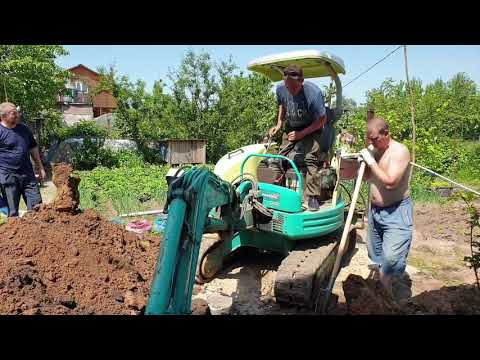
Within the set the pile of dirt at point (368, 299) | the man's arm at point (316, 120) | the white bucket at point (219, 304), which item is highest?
the man's arm at point (316, 120)

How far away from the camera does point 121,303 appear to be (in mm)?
3391

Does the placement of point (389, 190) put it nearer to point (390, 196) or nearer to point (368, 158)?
point (390, 196)

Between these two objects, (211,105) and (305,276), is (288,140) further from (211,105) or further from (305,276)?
(211,105)

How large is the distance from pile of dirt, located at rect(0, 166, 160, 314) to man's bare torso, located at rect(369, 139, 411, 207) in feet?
8.01

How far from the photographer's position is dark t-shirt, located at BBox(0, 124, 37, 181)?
5176mm

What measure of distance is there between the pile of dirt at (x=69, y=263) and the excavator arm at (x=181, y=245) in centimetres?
97

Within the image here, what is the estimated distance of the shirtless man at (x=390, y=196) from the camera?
385 centimetres

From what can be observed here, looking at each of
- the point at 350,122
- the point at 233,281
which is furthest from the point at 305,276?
the point at 350,122

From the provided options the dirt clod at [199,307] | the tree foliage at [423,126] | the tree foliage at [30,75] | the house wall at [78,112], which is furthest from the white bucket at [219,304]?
the house wall at [78,112]

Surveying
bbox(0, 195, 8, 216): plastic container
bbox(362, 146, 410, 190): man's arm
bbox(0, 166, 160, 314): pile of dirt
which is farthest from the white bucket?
bbox(0, 195, 8, 216): plastic container

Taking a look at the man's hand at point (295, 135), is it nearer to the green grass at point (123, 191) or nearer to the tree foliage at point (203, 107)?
the green grass at point (123, 191)

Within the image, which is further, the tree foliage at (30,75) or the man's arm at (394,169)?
the tree foliage at (30,75)
